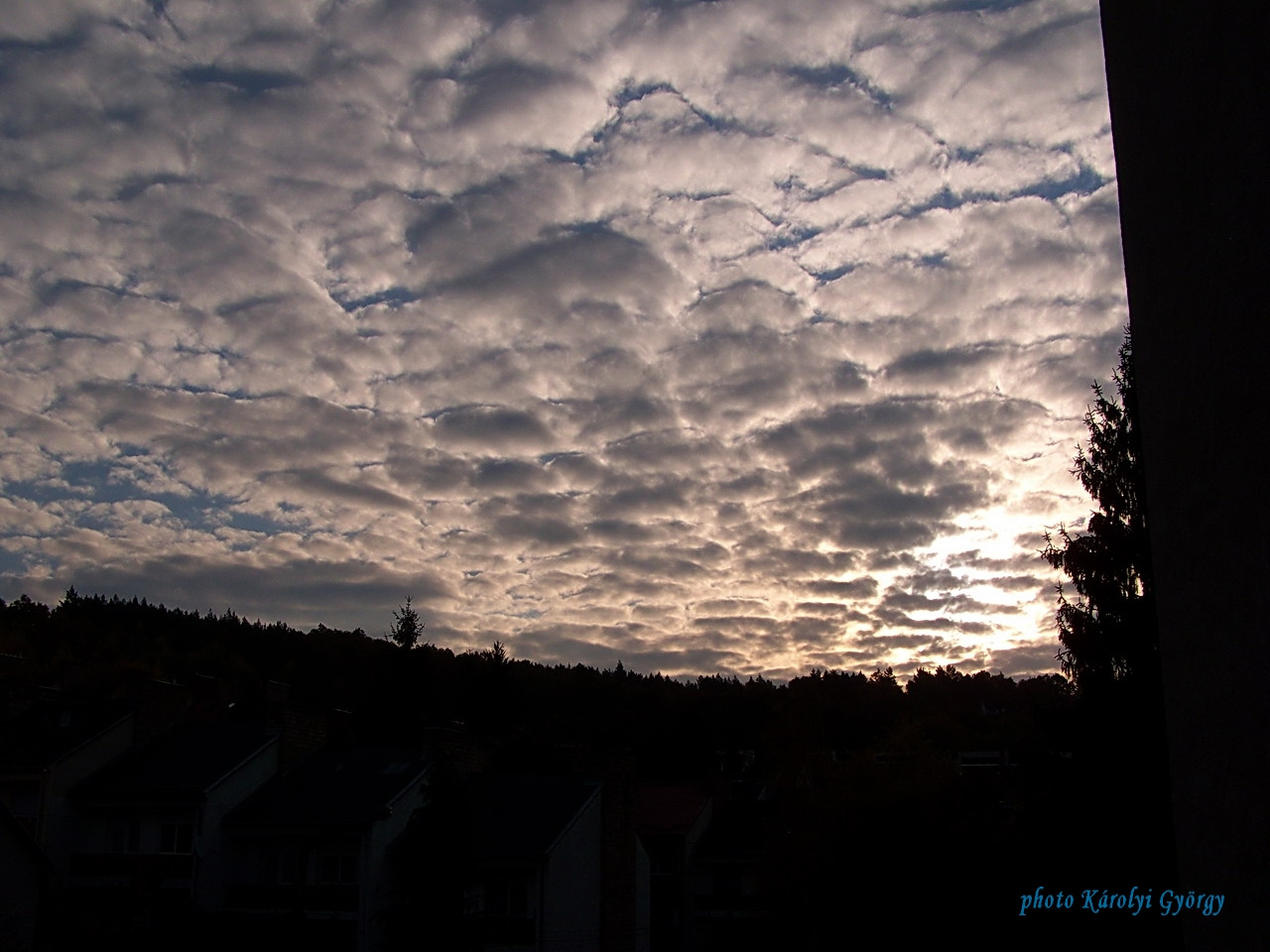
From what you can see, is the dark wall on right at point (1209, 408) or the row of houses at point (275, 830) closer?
the dark wall on right at point (1209, 408)

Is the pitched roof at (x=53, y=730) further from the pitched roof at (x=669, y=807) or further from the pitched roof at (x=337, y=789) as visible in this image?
the pitched roof at (x=669, y=807)

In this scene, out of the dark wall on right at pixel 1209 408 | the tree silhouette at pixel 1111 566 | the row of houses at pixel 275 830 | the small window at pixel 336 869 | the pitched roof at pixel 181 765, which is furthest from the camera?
the pitched roof at pixel 181 765

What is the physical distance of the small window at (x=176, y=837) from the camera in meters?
35.3

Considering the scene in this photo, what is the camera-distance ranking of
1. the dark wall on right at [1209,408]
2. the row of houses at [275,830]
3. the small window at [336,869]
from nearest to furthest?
the dark wall on right at [1209,408], the row of houses at [275,830], the small window at [336,869]

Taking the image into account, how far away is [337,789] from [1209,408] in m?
34.4

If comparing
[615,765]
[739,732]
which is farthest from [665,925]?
[739,732]

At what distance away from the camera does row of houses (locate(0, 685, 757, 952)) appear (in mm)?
33906

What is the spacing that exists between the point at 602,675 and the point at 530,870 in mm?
92344

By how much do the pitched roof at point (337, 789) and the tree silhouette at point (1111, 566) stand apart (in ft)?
73.1

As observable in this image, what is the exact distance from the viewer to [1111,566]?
22.9 m

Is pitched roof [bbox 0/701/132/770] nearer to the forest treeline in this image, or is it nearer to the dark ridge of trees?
the dark ridge of trees

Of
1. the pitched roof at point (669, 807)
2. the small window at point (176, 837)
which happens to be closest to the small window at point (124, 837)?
the small window at point (176, 837)

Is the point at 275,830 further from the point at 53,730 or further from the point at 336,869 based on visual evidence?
the point at 53,730

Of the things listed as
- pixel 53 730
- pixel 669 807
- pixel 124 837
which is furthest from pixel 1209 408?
pixel 669 807
